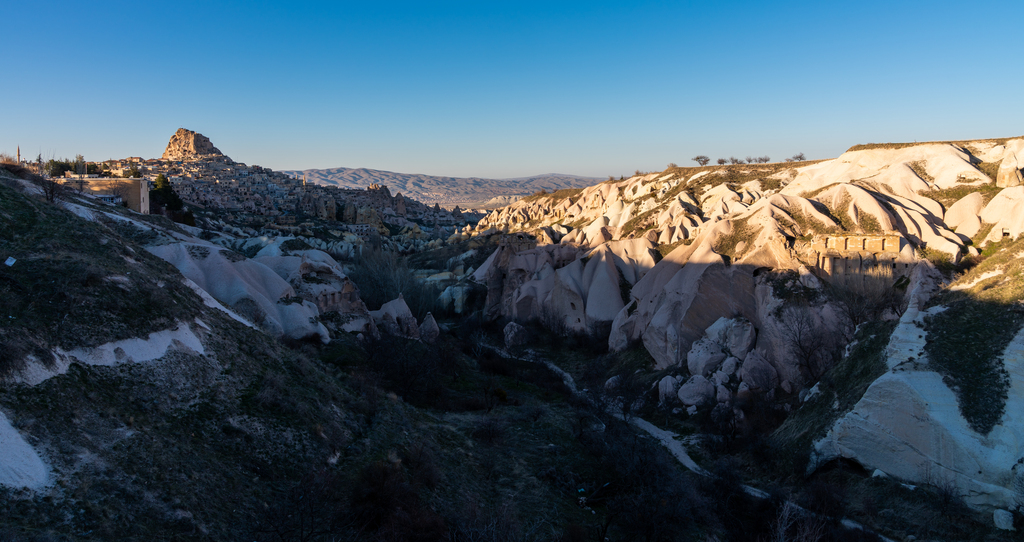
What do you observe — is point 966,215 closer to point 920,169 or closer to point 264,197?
point 920,169

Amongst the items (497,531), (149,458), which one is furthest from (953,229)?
(149,458)

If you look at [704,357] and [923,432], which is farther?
[704,357]

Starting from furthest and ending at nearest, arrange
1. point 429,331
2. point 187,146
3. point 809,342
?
point 187,146 < point 429,331 < point 809,342

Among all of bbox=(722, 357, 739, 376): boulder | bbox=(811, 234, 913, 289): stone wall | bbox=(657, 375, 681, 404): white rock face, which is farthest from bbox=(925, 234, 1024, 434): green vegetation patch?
bbox=(657, 375, 681, 404): white rock face

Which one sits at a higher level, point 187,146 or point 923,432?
point 187,146

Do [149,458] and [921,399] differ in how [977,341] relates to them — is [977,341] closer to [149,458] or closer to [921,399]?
[921,399]

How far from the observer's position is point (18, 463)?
6691 millimetres

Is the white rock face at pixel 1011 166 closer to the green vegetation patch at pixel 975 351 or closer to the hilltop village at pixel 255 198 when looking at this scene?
the green vegetation patch at pixel 975 351

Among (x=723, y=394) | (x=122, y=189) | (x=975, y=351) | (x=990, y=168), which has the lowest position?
(x=723, y=394)

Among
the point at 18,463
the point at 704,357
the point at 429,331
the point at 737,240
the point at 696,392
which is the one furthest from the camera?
the point at 429,331

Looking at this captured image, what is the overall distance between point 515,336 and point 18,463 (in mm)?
29710

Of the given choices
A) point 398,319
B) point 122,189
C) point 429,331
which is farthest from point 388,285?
point 122,189

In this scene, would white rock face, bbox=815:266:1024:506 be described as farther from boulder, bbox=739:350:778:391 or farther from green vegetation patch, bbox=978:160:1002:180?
green vegetation patch, bbox=978:160:1002:180

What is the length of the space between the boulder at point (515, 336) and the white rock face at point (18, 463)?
95.5 ft
